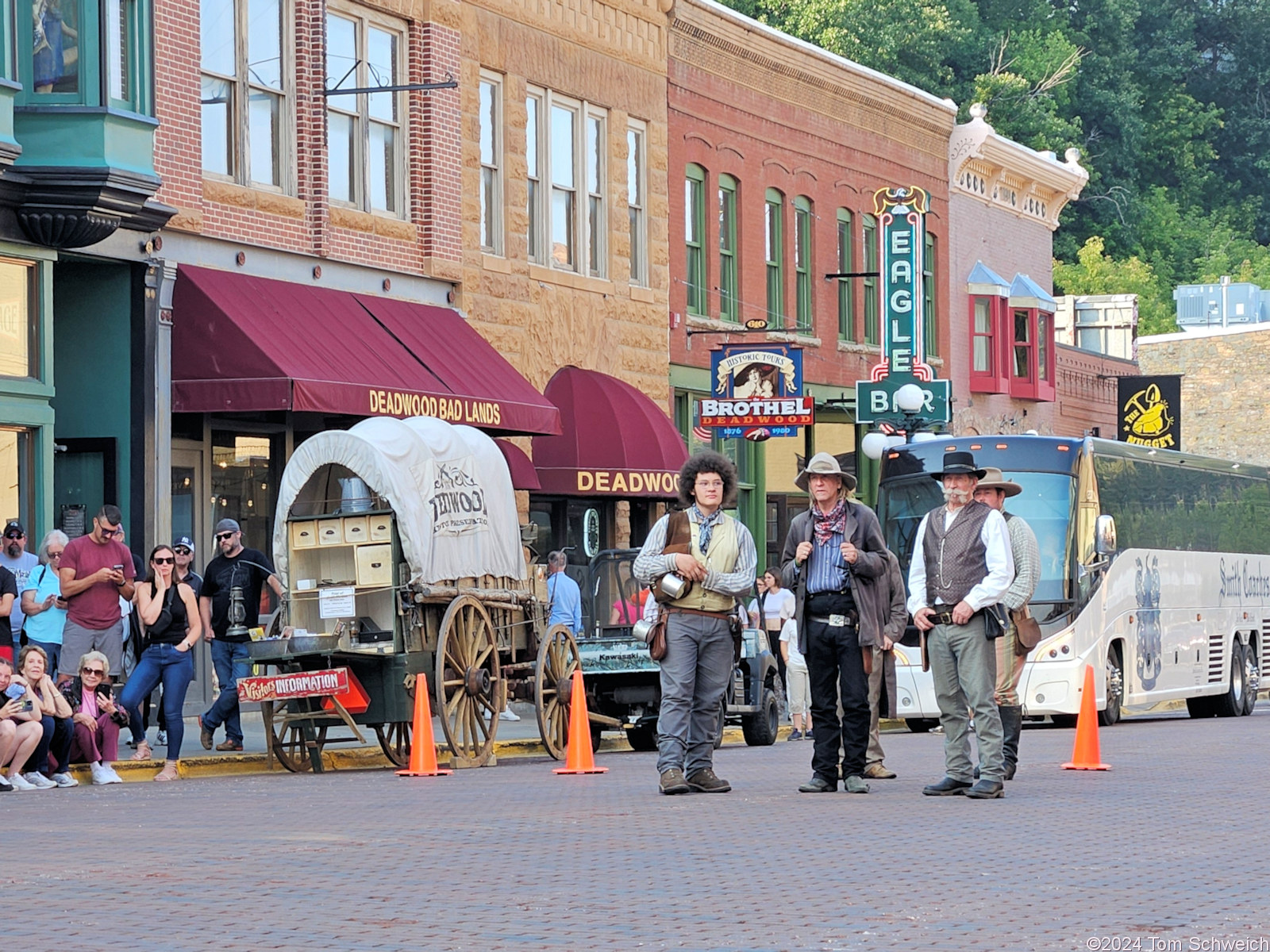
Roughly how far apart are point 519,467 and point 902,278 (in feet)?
41.3

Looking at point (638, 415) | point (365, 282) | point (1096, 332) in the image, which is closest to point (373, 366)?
point (365, 282)

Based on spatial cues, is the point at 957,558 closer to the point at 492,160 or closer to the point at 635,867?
the point at 635,867

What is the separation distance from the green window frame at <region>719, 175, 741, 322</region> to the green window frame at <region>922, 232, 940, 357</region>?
7.51m

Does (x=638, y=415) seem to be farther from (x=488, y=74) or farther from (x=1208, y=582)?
(x=1208, y=582)

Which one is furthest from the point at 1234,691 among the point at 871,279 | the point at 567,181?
the point at 871,279

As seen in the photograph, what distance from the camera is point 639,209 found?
3306cm

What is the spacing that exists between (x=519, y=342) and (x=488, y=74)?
345 cm

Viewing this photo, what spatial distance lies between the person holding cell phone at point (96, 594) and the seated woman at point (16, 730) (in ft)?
7.15

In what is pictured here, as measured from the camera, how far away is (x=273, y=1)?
84.4ft

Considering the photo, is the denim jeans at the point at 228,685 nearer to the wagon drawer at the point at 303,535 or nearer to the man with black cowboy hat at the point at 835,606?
the wagon drawer at the point at 303,535

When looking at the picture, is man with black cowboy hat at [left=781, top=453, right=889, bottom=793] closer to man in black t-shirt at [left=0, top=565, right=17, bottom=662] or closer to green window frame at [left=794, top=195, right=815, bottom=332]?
man in black t-shirt at [left=0, top=565, right=17, bottom=662]

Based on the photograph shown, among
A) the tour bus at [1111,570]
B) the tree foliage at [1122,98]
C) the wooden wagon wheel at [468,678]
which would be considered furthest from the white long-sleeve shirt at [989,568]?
the tree foliage at [1122,98]

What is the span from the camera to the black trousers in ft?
45.7

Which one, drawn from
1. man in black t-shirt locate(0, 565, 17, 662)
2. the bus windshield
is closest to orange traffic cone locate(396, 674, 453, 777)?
man in black t-shirt locate(0, 565, 17, 662)
